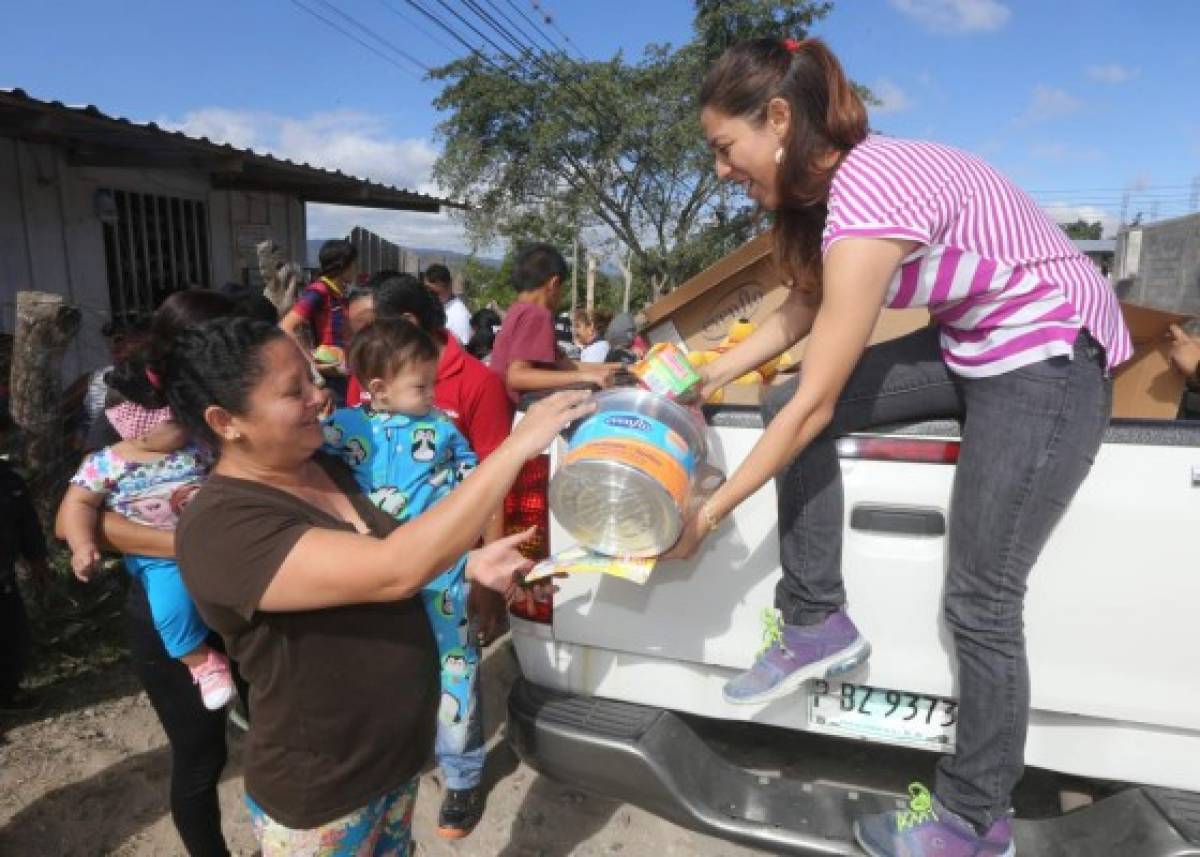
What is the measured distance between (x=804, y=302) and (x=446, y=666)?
157 cm

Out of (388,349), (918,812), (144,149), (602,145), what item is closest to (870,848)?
(918,812)

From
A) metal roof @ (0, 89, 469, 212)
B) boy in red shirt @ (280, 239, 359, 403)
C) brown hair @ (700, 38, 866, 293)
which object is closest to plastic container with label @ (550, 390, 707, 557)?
brown hair @ (700, 38, 866, 293)

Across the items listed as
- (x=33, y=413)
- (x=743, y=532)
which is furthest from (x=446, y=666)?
(x=33, y=413)

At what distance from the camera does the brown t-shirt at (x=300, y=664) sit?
1412 millimetres

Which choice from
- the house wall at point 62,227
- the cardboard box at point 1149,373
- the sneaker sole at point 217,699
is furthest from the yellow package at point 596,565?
the house wall at point 62,227

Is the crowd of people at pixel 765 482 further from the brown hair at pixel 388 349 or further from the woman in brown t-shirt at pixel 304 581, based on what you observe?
the brown hair at pixel 388 349

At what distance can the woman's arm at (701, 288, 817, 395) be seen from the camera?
226 cm

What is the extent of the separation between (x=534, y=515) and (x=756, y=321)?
1.92m

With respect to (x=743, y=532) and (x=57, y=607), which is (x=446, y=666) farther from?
(x=57, y=607)

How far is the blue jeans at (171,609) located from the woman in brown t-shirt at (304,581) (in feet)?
2.34

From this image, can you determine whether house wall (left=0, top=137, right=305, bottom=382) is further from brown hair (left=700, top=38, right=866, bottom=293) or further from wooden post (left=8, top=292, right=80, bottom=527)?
brown hair (left=700, top=38, right=866, bottom=293)

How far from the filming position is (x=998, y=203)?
1694mm

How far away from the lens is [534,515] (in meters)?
2.20

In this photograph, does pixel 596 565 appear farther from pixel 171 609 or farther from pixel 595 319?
pixel 595 319
